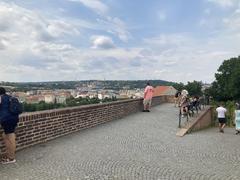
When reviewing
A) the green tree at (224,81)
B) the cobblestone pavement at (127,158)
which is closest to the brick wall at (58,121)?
the cobblestone pavement at (127,158)

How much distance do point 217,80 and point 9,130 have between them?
69.2 meters

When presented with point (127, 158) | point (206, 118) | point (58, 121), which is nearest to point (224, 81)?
point (206, 118)

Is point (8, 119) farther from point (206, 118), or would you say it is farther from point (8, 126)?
point (206, 118)

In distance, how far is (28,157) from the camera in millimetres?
9133

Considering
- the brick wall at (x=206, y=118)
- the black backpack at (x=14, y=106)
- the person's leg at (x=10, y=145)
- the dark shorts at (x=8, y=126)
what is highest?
the black backpack at (x=14, y=106)

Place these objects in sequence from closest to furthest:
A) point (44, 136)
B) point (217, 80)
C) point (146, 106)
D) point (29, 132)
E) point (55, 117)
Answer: point (29, 132) → point (44, 136) → point (55, 117) → point (146, 106) → point (217, 80)

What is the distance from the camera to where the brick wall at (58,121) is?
10.3 m

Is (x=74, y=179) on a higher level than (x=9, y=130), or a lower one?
lower

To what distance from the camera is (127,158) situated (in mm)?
9344

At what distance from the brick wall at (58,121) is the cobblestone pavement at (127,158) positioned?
11.0 inches

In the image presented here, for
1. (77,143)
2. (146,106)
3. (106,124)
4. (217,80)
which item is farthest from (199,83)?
(77,143)

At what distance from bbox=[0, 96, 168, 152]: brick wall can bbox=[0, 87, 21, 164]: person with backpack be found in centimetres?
40

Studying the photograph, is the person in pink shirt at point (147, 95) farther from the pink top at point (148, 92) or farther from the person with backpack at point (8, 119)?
the person with backpack at point (8, 119)

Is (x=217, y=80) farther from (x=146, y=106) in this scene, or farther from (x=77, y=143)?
(x=77, y=143)
